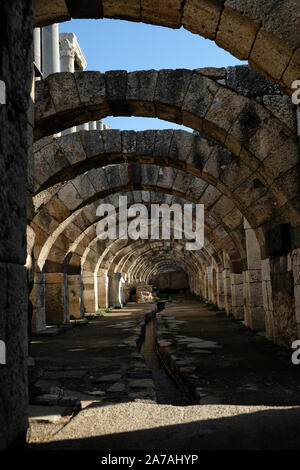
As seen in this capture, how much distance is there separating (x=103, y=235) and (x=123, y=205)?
246cm

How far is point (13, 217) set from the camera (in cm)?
186

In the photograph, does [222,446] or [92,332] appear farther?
[92,332]

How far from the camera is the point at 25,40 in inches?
78.9

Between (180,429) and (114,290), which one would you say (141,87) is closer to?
(180,429)

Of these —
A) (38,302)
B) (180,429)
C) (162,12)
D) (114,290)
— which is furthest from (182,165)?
(114,290)

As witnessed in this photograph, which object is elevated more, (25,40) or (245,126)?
(245,126)

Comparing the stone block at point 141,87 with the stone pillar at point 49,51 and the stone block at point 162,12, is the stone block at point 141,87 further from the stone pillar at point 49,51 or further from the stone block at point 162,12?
the stone pillar at point 49,51

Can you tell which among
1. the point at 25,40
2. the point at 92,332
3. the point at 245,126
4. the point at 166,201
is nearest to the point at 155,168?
the point at 166,201

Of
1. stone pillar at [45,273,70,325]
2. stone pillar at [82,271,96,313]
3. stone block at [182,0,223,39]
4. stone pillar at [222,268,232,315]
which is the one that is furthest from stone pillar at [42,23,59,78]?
stone block at [182,0,223,39]

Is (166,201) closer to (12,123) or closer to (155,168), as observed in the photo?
(155,168)

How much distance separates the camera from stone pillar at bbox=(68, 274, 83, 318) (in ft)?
42.4

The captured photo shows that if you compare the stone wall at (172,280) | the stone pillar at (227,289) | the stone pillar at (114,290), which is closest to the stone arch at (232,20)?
the stone pillar at (227,289)

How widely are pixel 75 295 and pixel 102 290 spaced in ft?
13.0

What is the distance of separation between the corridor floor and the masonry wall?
0.31 meters
